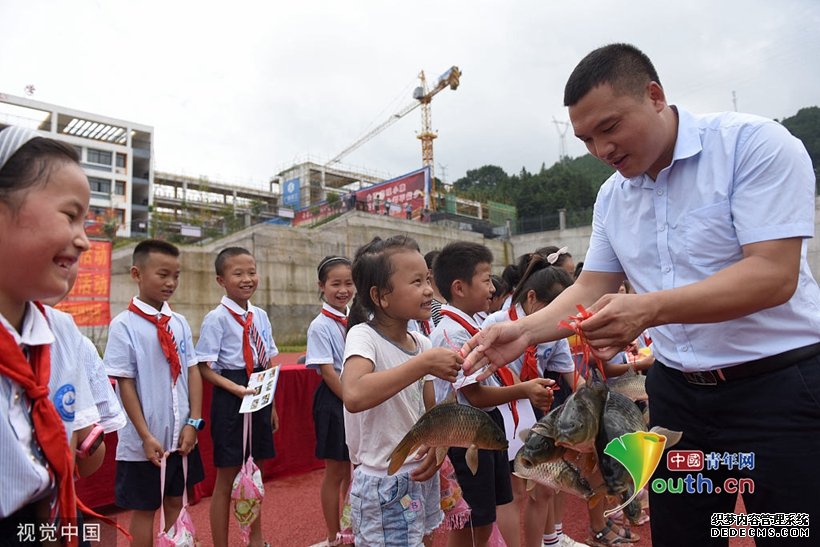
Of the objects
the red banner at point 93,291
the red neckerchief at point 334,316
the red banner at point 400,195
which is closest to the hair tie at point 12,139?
the red neckerchief at point 334,316

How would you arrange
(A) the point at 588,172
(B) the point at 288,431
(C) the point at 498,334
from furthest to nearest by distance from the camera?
(A) the point at 588,172
(B) the point at 288,431
(C) the point at 498,334

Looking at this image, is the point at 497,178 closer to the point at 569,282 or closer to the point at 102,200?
the point at 102,200

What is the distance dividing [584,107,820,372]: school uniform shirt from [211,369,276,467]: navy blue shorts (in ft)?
10.4

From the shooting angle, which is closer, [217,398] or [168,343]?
[168,343]

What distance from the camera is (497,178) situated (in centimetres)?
7862

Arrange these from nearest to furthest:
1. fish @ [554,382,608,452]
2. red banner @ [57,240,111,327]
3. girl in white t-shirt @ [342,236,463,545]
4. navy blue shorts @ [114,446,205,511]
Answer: fish @ [554,382,608,452] < girl in white t-shirt @ [342,236,463,545] < navy blue shorts @ [114,446,205,511] < red banner @ [57,240,111,327]

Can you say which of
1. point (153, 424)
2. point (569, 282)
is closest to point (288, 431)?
point (153, 424)

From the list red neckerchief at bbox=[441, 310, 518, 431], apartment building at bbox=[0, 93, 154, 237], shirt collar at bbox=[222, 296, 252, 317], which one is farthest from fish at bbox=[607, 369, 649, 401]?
apartment building at bbox=[0, 93, 154, 237]

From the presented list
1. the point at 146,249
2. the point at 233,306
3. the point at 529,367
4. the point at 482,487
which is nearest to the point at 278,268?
the point at 233,306

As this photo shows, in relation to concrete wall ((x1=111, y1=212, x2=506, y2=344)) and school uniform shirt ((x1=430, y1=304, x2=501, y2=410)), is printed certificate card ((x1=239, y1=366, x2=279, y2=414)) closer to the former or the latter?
school uniform shirt ((x1=430, y1=304, x2=501, y2=410))

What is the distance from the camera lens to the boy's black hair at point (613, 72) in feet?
5.82

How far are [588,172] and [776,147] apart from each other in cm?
5854

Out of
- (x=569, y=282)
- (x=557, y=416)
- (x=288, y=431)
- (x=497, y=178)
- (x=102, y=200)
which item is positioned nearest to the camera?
(x=557, y=416)

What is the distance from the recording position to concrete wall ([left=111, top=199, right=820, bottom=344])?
18734 mm
